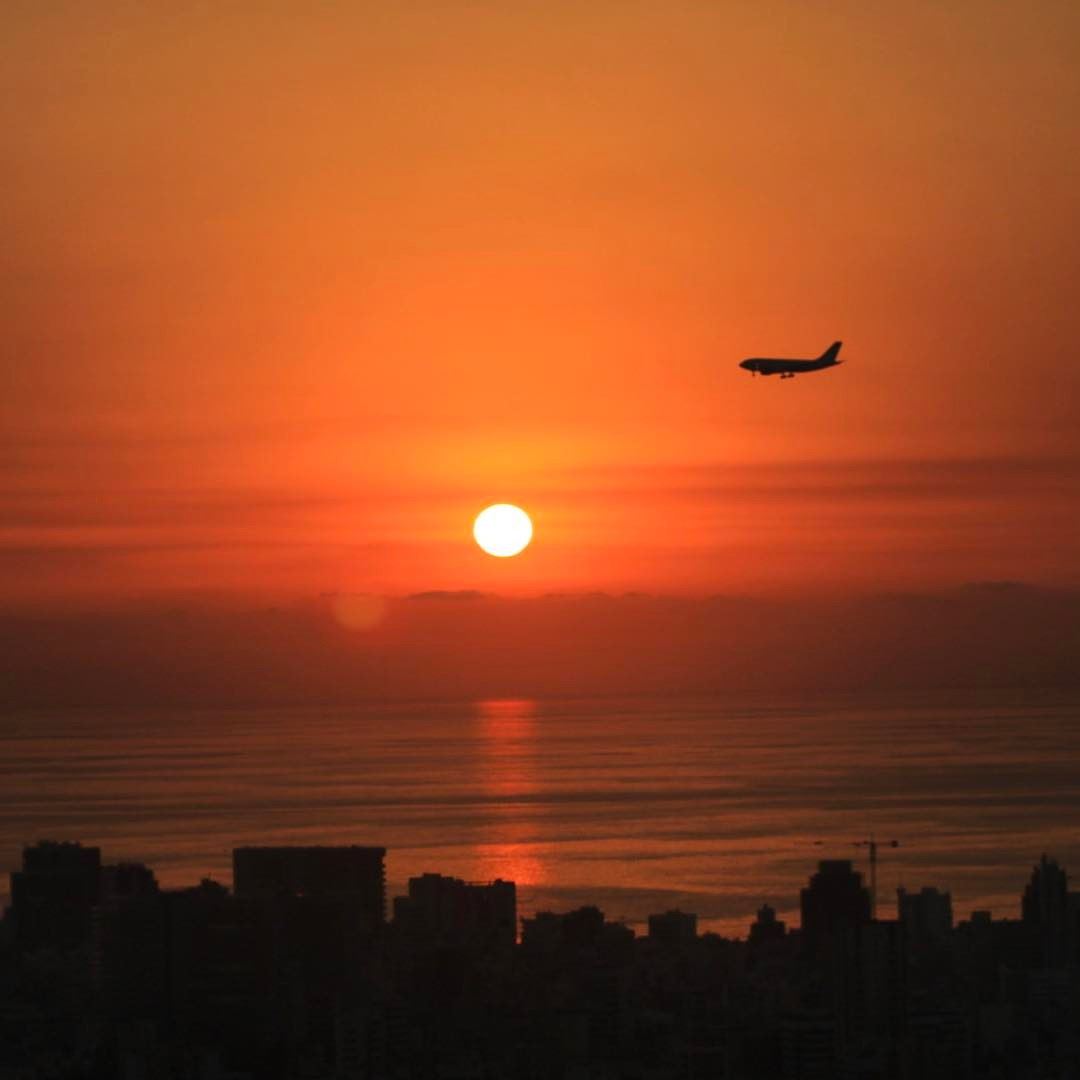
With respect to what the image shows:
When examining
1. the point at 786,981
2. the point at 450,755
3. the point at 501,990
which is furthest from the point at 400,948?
the point at 450,755

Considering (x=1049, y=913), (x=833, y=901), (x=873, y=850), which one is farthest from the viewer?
(x=873, y=850)

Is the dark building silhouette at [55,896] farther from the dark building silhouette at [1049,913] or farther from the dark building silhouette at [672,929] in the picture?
the dark building silhouette at [1049,913]

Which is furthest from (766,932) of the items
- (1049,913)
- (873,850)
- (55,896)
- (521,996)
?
(55,896)

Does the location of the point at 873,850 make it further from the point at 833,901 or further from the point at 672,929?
the point at 672,929

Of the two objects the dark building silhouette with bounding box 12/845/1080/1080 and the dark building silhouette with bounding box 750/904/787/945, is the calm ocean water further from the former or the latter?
the dark building silhouette with bounding box 12/845/1080/1080

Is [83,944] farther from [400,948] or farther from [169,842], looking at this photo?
[169,842]

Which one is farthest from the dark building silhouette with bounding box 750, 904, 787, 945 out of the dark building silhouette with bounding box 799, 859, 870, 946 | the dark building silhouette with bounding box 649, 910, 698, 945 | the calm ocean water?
the calm ocean water
